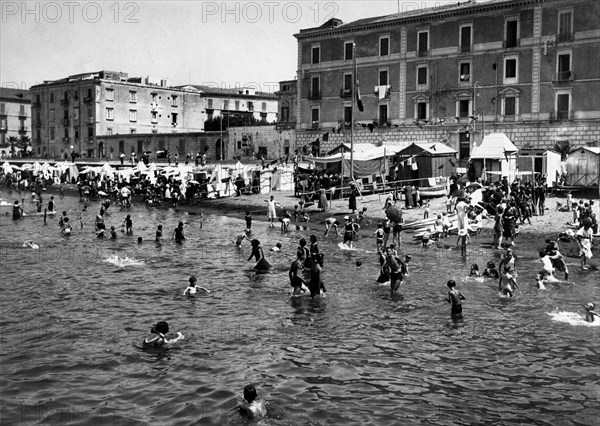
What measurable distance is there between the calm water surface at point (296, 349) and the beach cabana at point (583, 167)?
55.7 ft

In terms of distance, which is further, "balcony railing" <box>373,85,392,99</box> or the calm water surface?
"balcony railing" <box>373,85,392,99</box>

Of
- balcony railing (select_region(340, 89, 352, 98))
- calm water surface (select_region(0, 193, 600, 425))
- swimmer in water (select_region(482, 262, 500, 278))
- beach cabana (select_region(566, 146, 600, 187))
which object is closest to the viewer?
calm water surface (select_region(0, 193, 600, 425))

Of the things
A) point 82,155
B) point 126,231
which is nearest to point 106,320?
point 126,231

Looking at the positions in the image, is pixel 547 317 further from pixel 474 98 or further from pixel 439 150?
pixel 474 98

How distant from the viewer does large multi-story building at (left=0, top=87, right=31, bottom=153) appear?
10625 centimetres

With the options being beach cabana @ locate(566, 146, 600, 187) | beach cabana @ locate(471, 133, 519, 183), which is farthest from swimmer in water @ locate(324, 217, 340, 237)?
beach cabana @ locate(566, 146, 600, 187)

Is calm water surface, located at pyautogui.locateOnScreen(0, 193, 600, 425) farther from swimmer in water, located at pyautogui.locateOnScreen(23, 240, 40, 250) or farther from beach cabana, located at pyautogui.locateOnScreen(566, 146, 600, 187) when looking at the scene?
beach cabana, located at pyautogui.locateOnScreen(566, 146, 600, 187)

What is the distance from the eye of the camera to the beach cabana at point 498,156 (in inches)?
1519

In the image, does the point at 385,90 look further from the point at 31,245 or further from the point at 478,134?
the point at 31,245

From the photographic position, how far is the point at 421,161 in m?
42.1

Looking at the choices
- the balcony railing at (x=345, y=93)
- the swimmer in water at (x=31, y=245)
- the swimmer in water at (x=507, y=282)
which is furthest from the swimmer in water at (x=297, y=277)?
the balcony railing at (x=345, y=93)

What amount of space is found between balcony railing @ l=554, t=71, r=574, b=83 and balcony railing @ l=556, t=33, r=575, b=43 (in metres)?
2.18

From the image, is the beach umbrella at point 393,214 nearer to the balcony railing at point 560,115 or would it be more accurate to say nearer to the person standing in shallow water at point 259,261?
the person standing in shallow water at point 259,261

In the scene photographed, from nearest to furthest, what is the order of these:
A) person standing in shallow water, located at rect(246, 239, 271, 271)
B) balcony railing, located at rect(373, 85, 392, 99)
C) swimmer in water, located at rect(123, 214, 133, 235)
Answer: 1. person standing in shallow water, located at rect(246, 239, 271, 271)
2. swimmer in water, located at rect(123, 214, 133, 235)
3. balcony railing, located at rect(373, 85, 392, 99)
